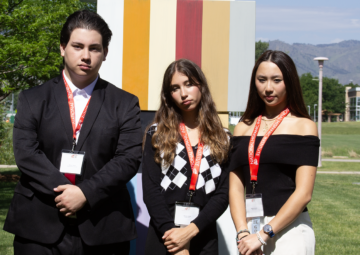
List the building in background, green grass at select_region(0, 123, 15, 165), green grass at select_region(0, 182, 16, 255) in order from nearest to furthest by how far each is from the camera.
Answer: green grass at select_region(0, 182, 16, 255), green grass at select_region(0, 123, 15, 165), the building in background

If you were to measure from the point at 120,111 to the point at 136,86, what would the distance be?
149cm

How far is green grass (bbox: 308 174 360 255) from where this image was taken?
5.92 meters

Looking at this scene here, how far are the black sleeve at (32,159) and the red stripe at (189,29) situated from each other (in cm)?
201

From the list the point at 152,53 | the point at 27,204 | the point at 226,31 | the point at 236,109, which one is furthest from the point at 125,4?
the point at 27,204

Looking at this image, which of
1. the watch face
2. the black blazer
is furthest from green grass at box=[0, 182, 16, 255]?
the watch face

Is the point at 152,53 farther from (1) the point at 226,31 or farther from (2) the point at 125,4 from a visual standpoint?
(1) the point at 226,31

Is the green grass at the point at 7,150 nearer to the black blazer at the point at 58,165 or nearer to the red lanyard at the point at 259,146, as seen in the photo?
the black blazer at the point at 58,165

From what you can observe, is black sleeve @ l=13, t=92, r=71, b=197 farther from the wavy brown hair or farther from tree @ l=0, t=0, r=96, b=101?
tree @ l=0, t=0, r=96, b=101

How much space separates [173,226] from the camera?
2525mm

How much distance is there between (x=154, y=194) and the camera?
261 cm

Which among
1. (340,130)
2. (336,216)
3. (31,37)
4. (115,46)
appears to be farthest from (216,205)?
(340,130)

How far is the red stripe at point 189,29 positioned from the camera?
12.9 ft

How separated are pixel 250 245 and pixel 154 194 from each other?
744 millimetres

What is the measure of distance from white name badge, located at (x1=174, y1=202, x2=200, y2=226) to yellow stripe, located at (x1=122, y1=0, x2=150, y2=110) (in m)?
1.61
